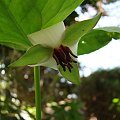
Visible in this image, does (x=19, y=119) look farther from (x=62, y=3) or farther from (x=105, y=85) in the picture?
(x=105, y=85)

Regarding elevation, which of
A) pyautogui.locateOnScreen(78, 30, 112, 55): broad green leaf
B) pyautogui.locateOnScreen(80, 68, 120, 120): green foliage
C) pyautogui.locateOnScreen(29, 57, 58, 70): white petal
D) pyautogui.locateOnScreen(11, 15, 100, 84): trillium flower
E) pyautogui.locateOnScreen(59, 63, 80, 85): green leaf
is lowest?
pyautogui.locateOnScreen(59, 63, 80, 85): green leaf

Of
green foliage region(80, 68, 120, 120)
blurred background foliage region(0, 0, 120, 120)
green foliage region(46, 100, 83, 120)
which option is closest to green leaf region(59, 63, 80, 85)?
blurred background foliage region(0, 0, 120, 120)

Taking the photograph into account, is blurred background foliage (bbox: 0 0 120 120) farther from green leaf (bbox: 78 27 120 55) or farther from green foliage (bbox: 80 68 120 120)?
green foliage (bbox: 80 68 120 120)

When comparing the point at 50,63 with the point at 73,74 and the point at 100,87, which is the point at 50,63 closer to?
the point at 73,74

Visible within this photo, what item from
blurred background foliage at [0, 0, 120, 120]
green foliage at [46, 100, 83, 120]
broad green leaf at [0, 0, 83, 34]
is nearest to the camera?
broad green leaf at [0, 0, 83, 34]

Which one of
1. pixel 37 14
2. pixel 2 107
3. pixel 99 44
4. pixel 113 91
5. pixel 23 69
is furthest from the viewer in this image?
pixel 113 91

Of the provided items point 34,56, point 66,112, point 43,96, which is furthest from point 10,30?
point 43,96

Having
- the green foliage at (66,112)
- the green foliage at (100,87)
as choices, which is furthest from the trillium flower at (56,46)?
the green foliage at (100,87)

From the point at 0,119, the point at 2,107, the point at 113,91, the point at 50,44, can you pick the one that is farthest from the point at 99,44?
the point at 113,91
